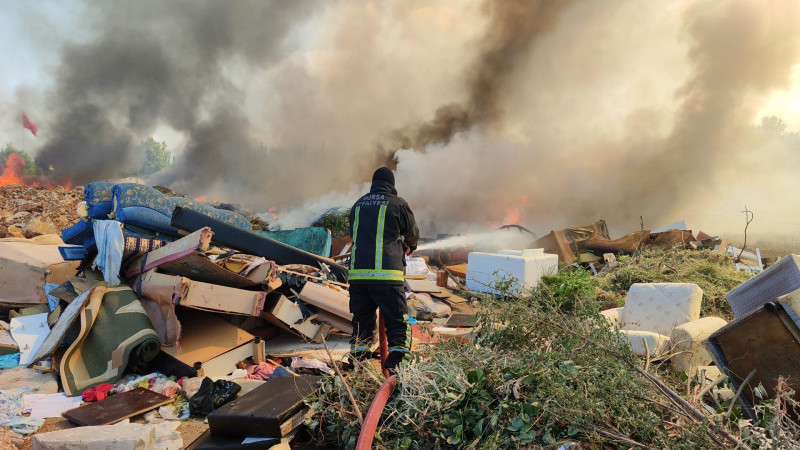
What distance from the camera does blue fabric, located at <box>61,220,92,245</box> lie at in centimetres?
548

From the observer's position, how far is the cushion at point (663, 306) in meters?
4.31

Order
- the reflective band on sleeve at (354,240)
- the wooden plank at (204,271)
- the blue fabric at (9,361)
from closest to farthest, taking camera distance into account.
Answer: the reflective band on sleeve at (354,240)
the blue fabric at (9,361)
the wooden plank at (204,271)

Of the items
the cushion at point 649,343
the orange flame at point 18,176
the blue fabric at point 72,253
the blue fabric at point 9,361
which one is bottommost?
the blue fabric at point 9,361

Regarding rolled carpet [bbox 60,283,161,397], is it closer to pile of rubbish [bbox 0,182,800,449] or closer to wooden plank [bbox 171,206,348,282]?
pile of rubbish [bbox 0,182,800,449]

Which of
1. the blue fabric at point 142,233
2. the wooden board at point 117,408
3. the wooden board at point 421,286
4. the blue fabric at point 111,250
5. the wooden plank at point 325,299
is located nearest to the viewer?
the wooden board at point 117,408

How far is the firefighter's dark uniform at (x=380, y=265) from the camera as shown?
3557mm

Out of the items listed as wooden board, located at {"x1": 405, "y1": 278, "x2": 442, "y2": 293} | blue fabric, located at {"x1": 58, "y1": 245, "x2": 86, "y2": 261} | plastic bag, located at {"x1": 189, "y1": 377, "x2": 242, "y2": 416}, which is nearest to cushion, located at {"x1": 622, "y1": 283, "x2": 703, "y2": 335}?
plastic bag, located at {"x1": 189, "y1": 377, "x2": 242, "y2": 416}

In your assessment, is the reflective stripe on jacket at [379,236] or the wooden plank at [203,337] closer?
the reflective stripe on jacket at [379,236]

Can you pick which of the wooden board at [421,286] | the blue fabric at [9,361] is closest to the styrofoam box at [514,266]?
the wooden board at [421,286]

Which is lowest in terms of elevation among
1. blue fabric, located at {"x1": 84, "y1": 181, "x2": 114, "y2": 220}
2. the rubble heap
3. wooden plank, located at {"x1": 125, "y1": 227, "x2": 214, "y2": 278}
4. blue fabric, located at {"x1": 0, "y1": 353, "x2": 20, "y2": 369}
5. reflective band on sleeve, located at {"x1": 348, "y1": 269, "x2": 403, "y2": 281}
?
blue fabric, located at {"x1": 0, "y1": 353, "x2": 20, "y2": 369}

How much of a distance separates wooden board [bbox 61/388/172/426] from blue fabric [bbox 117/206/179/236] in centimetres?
247

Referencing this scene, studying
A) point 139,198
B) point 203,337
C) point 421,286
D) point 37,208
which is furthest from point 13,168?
point 203,337

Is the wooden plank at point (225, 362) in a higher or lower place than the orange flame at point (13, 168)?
lower

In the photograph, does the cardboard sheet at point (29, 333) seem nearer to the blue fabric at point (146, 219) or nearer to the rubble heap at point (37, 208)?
the blue fabric at point (146, 219)
